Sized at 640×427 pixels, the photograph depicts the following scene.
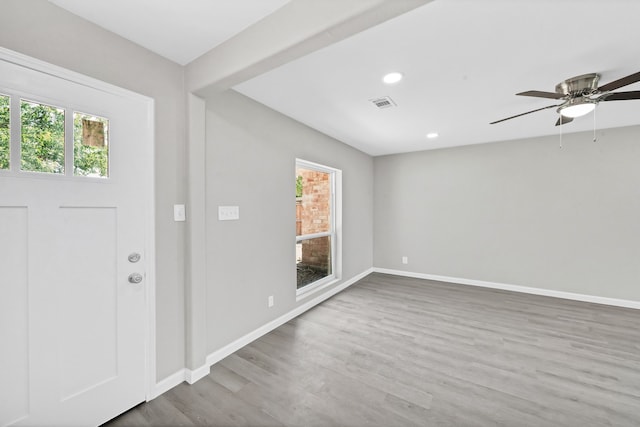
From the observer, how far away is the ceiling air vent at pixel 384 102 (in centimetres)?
267

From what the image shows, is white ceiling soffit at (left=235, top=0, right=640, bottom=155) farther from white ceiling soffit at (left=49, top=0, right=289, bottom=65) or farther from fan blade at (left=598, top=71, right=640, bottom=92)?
white ceiling soffit at (left=49, top=0, right=289, bottom=65)

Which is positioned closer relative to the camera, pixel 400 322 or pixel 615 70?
pixel 615 70

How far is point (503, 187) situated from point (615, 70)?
2.53 metres

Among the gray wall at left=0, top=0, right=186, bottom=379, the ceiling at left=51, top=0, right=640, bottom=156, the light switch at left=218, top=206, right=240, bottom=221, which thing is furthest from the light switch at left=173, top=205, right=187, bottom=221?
the ceiling at left=51, top=0, right=640, bottom=156

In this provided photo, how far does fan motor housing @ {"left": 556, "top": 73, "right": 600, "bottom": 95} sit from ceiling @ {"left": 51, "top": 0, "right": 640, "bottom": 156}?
57 millimetres

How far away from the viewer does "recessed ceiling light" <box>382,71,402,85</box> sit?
7.11 feet

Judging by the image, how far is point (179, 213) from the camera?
6.65 ft

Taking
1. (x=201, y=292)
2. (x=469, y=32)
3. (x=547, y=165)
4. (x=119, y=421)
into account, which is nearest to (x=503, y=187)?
(x=547, y=165)

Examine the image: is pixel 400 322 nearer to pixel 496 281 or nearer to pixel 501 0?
pixel 496 281

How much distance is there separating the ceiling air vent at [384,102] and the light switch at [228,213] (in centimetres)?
176

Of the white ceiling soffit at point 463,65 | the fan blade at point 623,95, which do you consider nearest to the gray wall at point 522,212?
the white ceiling soffit at point 463,65

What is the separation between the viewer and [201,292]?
212 cm

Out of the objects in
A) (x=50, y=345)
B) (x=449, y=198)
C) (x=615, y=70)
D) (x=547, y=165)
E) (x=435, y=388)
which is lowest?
(x=435, y=388)

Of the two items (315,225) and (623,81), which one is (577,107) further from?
(315,225)
